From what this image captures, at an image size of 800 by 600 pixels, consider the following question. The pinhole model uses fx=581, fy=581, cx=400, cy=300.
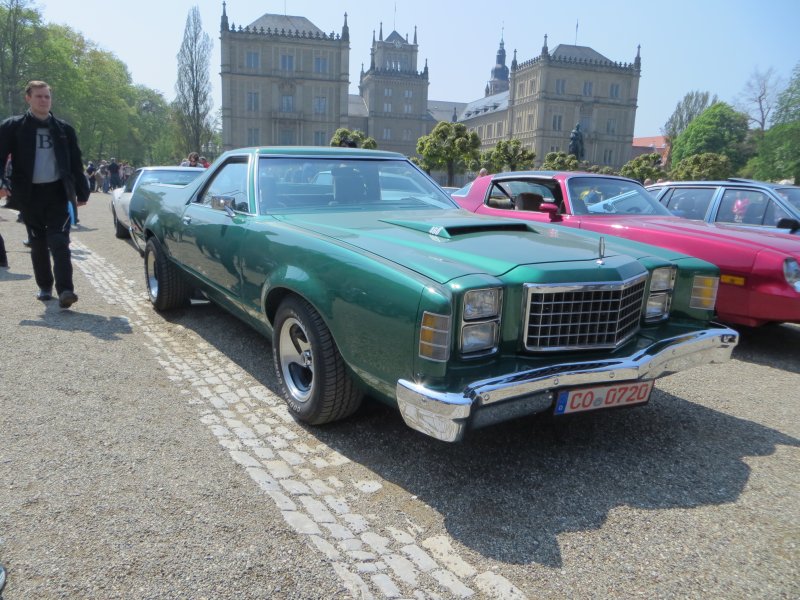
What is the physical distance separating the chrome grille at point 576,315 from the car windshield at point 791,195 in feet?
16.6

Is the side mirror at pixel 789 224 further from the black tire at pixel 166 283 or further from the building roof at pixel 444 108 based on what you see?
the building roof at pixel 444 108

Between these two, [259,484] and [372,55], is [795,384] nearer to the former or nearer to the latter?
[259,484]

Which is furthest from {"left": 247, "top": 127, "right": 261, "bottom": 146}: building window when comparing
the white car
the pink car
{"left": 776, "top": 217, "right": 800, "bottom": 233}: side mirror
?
{"left": 776, "top": 217, "right": 800, "bottom": 233}: side mirror

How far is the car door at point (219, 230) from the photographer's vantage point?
3887mm

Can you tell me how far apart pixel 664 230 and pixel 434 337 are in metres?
3.86

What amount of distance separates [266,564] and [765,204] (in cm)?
Answer: 670

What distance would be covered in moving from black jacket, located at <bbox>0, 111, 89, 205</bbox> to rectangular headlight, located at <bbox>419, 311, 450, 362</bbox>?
175 inches

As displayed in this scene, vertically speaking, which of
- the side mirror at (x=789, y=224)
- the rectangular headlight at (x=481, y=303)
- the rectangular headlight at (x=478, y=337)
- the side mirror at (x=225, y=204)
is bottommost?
the rectangular headlight at (x=478, y=337)

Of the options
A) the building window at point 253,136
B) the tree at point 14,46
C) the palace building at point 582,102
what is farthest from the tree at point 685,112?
the tree at point 14,46

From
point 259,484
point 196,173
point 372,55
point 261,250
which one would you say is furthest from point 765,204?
point 372,55

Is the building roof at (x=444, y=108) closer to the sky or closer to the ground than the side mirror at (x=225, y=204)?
closer to the sky

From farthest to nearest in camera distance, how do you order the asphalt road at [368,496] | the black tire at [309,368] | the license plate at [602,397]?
the black tire at [309,368], the license plate at [602,397], the asphalt road at [368,496]

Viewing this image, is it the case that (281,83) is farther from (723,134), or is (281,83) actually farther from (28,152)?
(28,152)

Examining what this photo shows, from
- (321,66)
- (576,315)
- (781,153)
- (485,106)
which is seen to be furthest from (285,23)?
(576,315)
